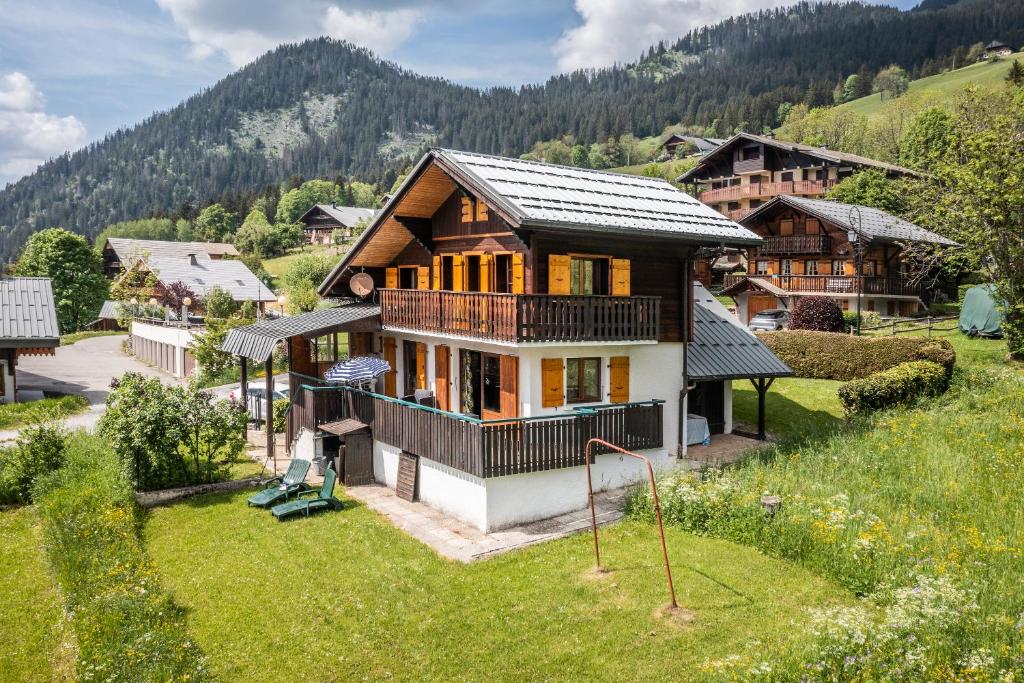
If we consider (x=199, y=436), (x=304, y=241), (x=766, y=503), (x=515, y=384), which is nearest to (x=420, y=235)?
(x=515, y=384)

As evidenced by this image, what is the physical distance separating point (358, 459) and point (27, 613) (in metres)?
8.11

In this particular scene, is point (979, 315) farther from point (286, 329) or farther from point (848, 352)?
point (286, 329)

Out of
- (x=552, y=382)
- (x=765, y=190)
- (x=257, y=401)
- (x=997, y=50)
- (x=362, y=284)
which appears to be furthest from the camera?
(x=997, y=50)

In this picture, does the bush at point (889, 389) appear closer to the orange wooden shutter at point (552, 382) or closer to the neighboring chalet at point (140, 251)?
the orange wooden shutter at point (552, 382)

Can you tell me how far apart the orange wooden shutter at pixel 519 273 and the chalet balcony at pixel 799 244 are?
97.5ft

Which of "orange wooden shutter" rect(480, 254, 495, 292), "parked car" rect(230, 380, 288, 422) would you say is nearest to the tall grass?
"orange wooden shutter" rect(480, 254, 495, 292)

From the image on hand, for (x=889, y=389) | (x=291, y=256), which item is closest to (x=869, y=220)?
(x=889, y=389)

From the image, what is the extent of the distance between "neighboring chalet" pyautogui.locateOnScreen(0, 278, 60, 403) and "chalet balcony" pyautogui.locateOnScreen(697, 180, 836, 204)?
174ft

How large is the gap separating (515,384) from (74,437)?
1214cm

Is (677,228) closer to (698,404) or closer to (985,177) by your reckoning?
(698,404)

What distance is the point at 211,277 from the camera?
61.4 metres

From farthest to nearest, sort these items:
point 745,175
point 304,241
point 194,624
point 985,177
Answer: point 304,241
point 745,175
point 985,177
point 194,624

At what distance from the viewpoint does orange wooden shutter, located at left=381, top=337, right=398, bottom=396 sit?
2275cm

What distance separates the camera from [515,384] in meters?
17.1
